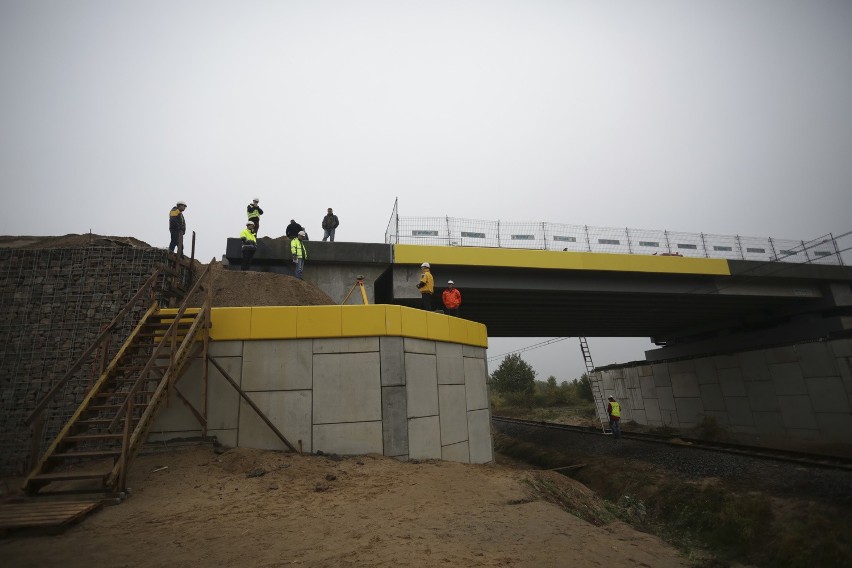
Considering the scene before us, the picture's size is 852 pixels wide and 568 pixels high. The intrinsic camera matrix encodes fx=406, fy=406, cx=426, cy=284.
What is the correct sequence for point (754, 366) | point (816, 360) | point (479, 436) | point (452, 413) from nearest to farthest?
1. point (452, 413)
2. point (479, 436)
3. point (816, 360)
4. point (754, 366)

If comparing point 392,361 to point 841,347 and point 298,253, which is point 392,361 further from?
point 841,347

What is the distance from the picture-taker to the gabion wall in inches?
342

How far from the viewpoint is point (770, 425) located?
18.8m

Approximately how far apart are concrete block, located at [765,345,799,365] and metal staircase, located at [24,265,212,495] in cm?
2278

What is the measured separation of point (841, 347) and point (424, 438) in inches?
713

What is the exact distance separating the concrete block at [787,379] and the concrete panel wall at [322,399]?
17555 millimetres

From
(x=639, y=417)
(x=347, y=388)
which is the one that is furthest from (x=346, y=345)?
(x=639, y=417)

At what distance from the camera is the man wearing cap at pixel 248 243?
41.2ft

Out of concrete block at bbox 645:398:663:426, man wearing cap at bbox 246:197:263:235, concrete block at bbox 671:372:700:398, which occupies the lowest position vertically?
concrete block at bbox 645:398:663:426

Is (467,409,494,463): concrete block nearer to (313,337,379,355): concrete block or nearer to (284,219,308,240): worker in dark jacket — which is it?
(313,337,379,355): concrete block

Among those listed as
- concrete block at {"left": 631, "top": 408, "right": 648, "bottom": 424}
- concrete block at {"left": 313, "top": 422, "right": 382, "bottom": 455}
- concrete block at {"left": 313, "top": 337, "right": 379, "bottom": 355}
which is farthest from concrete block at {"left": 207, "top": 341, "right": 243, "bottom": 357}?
concrete block at {"left": 631, "top": 408, "right": 648, "bottom": 424}

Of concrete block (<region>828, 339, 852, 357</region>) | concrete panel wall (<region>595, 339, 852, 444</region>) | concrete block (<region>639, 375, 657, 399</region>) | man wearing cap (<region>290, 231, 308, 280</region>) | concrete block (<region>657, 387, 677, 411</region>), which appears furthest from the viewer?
concrete block (<region>639, 375, 657, 399</region>)

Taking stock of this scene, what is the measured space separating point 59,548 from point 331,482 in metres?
3.49

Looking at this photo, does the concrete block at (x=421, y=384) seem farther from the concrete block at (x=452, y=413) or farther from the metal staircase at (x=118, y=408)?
the metal staircase at (x=118, y=408)
